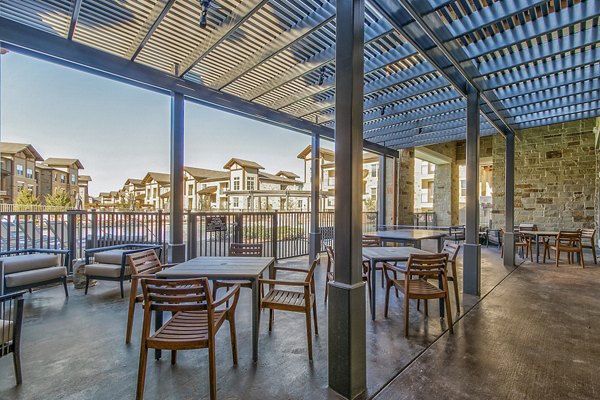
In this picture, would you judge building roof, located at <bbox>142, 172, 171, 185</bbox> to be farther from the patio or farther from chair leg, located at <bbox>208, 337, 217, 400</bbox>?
chair leg, located at <bbox>208, 337, 217, 400</bbox>

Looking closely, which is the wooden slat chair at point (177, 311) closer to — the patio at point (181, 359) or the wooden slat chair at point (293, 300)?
the patio at point (181, 359)

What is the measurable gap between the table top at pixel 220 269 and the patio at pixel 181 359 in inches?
27.2

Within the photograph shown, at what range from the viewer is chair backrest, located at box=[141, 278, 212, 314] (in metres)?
1.85

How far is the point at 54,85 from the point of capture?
34.4ft

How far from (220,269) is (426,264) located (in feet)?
7.04

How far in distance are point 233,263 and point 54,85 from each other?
40.6ft

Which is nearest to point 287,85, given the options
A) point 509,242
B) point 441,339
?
point 441,339

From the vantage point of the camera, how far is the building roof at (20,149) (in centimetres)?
1595

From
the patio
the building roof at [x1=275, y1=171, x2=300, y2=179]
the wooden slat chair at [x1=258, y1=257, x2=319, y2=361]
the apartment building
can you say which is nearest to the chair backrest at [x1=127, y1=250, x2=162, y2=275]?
the patio

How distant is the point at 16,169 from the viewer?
17.6 metres

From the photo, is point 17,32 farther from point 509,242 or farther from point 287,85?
point 509,242

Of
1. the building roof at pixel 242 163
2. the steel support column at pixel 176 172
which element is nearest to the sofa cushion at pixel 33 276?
the steel support column at pixel 176 172

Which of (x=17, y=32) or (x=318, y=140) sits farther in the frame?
(x=318, y=140)

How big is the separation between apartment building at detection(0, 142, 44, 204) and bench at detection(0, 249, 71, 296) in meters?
16.2
